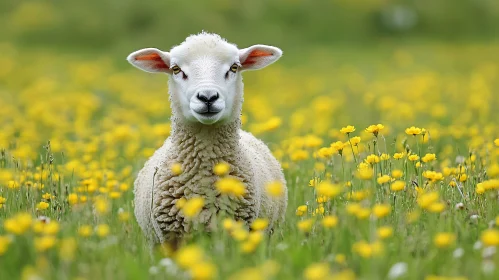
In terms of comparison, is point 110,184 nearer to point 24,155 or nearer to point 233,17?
point 24,155

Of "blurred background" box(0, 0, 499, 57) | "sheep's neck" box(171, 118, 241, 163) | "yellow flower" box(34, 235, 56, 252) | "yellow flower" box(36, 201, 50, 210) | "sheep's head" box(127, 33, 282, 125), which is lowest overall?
"yellow flower" box(34, 235, 56, 252)

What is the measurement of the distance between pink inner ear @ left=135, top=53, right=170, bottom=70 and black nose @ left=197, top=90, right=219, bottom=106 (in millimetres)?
775

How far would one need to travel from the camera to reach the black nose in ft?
14.6

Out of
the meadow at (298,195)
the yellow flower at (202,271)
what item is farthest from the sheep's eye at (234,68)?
the yellow flower at (202,271)

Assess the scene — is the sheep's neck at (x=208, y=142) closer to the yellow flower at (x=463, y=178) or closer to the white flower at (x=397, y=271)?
the yellow flower at (x=463, y=178)

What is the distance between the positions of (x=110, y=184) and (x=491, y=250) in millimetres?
2945

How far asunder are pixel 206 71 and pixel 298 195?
70.3 inches

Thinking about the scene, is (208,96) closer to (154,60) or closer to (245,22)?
(154,60)

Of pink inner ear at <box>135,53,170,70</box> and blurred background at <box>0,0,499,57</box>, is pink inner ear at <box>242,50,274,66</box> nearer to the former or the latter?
pink inner ear at <box>135,53,170,70</box>

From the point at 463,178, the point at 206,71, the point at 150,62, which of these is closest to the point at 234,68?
the point at 206,71

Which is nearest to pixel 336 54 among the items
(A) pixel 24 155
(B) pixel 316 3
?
(B) pixel 316 3

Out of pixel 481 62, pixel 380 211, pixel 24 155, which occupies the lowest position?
pixel 380 211

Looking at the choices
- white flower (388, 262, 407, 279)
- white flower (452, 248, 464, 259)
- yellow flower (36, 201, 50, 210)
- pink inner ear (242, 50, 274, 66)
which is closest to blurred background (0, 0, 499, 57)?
pink inner ear (242, 50, 274, 66)

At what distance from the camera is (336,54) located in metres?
19.9
